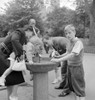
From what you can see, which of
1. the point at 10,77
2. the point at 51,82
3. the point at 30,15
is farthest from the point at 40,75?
the point at 30,15

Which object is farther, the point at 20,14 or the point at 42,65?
the point at 20,14

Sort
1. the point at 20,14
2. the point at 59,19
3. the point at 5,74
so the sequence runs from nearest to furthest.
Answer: the point at 5,74
the point at 20,14
the point at 59,19

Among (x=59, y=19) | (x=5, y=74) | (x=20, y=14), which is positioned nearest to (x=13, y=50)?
(x=5, y=74)

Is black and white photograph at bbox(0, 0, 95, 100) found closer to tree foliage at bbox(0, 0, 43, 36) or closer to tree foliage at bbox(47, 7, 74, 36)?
tree foliage at bbox(0, 0, 43, 36)

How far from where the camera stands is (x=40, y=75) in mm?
3434

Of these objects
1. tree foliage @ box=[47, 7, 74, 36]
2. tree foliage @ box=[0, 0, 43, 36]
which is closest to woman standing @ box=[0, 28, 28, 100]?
tree foliage @ box=[0, 0, 43, 36]

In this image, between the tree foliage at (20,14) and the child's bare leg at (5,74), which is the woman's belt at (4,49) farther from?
the tree foliage at (20,14)

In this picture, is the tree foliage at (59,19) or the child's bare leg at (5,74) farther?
the tree foliage at (59,19)

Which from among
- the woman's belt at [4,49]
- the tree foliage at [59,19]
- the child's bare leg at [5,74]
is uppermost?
the tree foliage at [59,19]

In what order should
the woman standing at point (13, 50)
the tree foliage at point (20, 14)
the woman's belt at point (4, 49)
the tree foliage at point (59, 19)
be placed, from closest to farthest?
the woman standing at point (13, 50) → the woman's belt at point (4, 49) → the tree foliage at point (20, 14) → the tree foliage at point (59, 19)

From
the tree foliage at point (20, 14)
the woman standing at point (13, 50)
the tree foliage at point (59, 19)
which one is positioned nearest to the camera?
the woman standing at point (13, 50)

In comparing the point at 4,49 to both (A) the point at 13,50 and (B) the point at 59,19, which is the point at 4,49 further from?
(B) the point at 59,19

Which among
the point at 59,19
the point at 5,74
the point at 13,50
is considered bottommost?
the point at 5,74

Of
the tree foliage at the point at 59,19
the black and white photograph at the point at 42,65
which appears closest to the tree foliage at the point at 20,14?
the tree foliage at the point at 59,19
